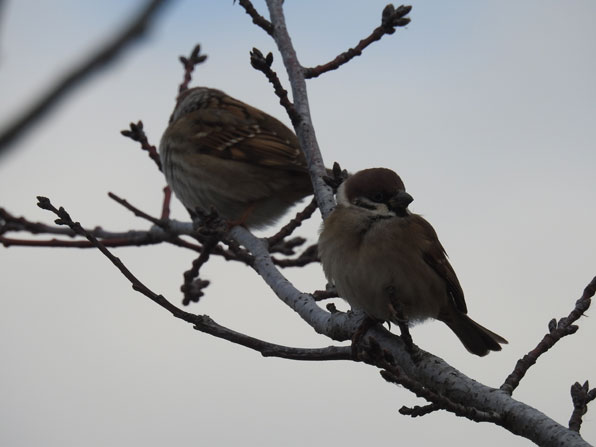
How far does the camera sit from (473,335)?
3.47 m

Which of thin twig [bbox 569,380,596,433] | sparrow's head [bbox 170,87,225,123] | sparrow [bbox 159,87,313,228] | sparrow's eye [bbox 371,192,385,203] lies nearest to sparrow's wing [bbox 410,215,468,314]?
sparrow's eye [bbox 371,192,385,203]

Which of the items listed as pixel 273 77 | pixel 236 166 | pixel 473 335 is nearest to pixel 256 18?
pixel 273 77

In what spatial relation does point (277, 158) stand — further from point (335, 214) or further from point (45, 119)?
point (45, 119)

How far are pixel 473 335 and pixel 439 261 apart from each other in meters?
0.43

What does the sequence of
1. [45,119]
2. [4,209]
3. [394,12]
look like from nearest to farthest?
[45,119]
[394,12]
[4,209]

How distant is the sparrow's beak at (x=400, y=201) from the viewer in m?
3.32

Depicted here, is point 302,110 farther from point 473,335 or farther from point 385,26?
point 473,335

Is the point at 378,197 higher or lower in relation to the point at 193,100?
lower

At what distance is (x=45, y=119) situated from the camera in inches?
35.1

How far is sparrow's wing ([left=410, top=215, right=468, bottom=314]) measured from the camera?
321 centimetres

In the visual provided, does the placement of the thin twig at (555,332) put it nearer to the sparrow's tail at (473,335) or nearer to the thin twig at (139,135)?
the sparrow's tail at (473,335)

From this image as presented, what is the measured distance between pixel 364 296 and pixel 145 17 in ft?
6.96

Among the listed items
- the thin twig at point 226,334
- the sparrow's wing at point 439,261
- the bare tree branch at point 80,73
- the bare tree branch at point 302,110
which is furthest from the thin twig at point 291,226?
the bare tree branch at point 80,73

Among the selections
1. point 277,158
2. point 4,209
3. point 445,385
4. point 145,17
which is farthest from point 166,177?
point 145,17
